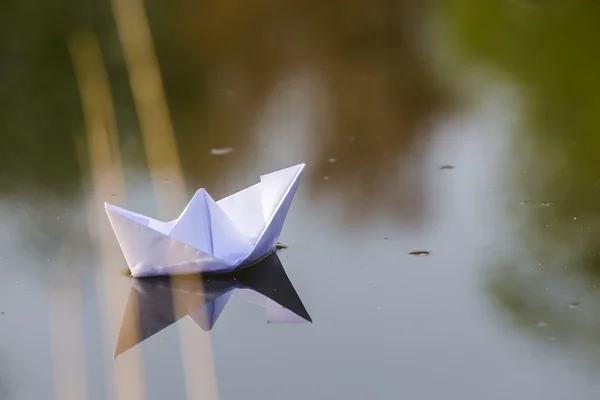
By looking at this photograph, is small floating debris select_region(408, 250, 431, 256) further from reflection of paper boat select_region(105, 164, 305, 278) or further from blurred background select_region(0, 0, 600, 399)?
reflection of paper boat select_region(105, 164, 305, 278)

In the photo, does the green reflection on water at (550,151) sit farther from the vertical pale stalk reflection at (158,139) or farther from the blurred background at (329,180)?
the vertical pale stalk reflection at (158,139)

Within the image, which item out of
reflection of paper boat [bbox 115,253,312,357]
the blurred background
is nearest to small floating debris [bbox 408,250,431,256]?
the blurred background

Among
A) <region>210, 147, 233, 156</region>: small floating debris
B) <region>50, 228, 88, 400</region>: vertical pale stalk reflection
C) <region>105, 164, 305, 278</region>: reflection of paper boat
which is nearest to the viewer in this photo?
<region>50, 228, 88, 400</region>: vertical pale stalk reflection

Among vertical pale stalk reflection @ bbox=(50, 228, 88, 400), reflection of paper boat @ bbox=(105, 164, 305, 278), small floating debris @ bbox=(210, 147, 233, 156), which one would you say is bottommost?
vertical pale stalk reflection @ bbox=(50, 228, 88, 400)

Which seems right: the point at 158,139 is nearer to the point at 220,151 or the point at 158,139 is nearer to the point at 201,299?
the point at 220,151

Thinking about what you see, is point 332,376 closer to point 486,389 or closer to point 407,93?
point 486,389

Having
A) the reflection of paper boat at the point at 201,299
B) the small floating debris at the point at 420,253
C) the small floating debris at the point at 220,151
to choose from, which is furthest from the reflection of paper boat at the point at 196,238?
the small floating debris at the point at 220,151
